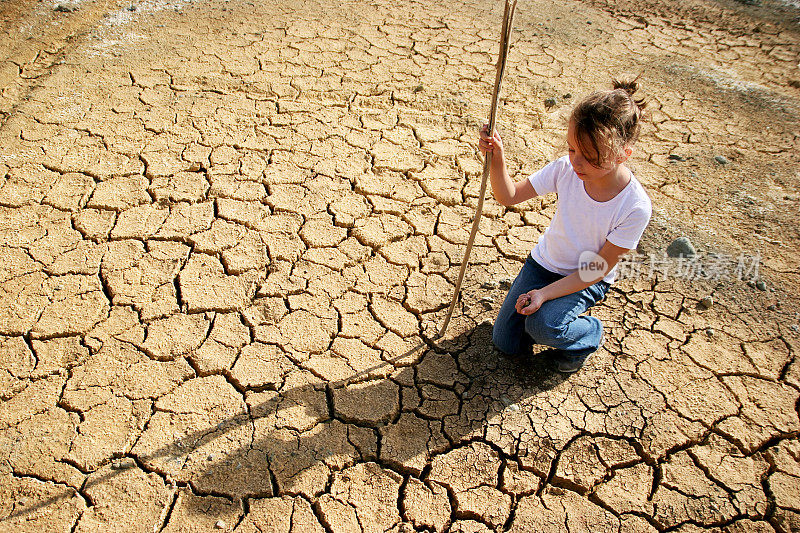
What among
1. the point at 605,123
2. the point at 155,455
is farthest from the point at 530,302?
the point at 155,455

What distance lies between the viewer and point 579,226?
7.74 ft

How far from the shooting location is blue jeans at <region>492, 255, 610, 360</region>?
2.36 meters

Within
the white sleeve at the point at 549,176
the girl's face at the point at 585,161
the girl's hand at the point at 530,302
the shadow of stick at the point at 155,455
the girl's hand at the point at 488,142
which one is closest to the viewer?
the shadow of stick at the point at 155,455

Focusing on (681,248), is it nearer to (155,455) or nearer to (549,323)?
(549,323)

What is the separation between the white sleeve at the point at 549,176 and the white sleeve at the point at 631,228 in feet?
1.07

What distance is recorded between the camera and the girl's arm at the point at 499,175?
2.19 meters

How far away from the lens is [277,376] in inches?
94.9

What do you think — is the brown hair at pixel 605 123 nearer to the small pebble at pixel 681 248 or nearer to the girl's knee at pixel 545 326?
the girl's knee at pixel 545 326

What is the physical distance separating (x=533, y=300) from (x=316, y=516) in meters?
1.12

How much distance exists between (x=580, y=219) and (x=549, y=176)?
0.73 feet

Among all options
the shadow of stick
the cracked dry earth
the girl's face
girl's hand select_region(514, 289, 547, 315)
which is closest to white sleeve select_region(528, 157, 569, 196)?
the girl's face

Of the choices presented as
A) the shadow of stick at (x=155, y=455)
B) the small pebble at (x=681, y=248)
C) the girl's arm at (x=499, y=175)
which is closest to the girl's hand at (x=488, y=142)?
the girl's arm at (x=499, y=175)

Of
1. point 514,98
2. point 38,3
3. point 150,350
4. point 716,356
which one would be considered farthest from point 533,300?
point 38,3

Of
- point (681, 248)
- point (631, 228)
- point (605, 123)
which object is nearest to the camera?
point (605, 123)
